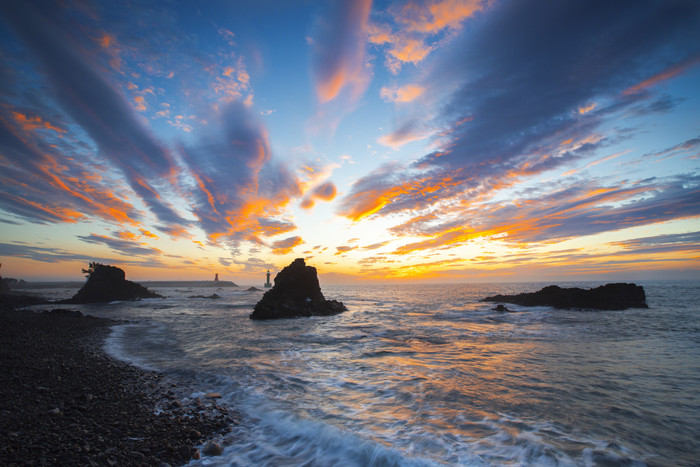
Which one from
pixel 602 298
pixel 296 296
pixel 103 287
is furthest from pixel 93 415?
pixel 103 287

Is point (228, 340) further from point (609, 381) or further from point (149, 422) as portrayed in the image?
point (609, 381)

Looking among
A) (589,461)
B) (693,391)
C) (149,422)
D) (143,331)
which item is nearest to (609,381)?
(693,391)

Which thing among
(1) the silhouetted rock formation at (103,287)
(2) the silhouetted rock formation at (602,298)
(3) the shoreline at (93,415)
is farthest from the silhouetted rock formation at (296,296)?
(1) the silhouetted rock formation at (103,287)

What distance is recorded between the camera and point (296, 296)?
36.0 meters

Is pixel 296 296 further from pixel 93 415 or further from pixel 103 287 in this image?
pixel 103 287

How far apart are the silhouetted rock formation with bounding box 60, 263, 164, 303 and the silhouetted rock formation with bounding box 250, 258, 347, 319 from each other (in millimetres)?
39918

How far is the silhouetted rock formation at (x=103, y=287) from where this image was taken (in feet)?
166

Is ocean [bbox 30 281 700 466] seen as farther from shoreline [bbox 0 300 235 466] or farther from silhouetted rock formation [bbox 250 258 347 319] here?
silhouetted rock formation [bbox 250 258 347 319]

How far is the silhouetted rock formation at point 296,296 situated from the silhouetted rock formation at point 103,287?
39918 millimetres

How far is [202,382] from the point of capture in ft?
33.1

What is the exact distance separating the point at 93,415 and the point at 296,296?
29646 mm

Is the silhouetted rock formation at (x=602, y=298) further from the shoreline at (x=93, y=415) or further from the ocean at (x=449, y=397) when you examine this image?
the shoreline at (x=93, y=415)

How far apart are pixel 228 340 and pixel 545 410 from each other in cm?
1764

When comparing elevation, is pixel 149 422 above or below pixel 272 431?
above
